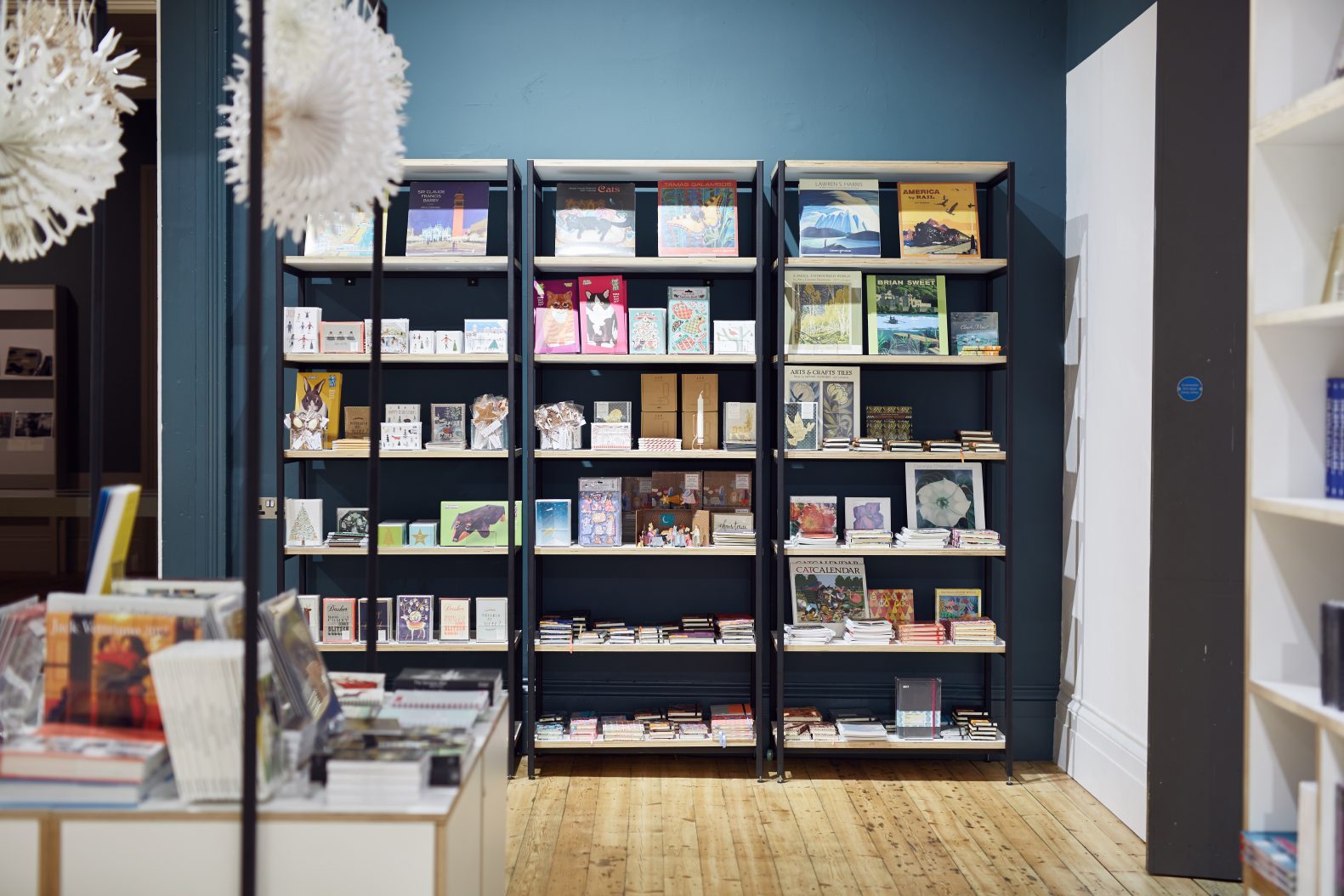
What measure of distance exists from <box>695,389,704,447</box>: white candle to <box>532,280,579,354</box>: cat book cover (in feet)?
1.77

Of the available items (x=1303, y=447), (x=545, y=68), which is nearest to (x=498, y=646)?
(x=545, y=68)

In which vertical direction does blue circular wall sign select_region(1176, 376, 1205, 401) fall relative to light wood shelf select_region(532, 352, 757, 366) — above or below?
below

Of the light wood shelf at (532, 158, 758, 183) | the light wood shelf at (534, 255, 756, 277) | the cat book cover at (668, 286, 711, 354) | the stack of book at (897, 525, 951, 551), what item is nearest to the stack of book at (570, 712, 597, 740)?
the stack of book at (897, 525, 951, 551)

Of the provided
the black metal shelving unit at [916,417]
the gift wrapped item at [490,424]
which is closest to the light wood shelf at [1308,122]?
the black metal shelving unit at [916,417]

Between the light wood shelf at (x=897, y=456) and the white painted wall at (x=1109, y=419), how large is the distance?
1.41 ft

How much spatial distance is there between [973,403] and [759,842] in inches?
80.7

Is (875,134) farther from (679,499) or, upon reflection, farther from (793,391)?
(679,499)

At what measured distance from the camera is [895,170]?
377 cm

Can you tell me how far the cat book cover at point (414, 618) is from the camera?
3.81 meters

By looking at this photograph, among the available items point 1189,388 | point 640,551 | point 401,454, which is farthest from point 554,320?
point 1189,388

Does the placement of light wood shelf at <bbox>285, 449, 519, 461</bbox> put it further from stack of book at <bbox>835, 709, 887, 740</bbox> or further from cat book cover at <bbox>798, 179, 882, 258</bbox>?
stack of book at <bbox>835, 709, 887, 740</bbox>

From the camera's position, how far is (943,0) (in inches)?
160

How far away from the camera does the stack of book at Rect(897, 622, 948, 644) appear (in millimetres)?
3786

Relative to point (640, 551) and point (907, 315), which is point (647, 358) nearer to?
point (640, 551)
